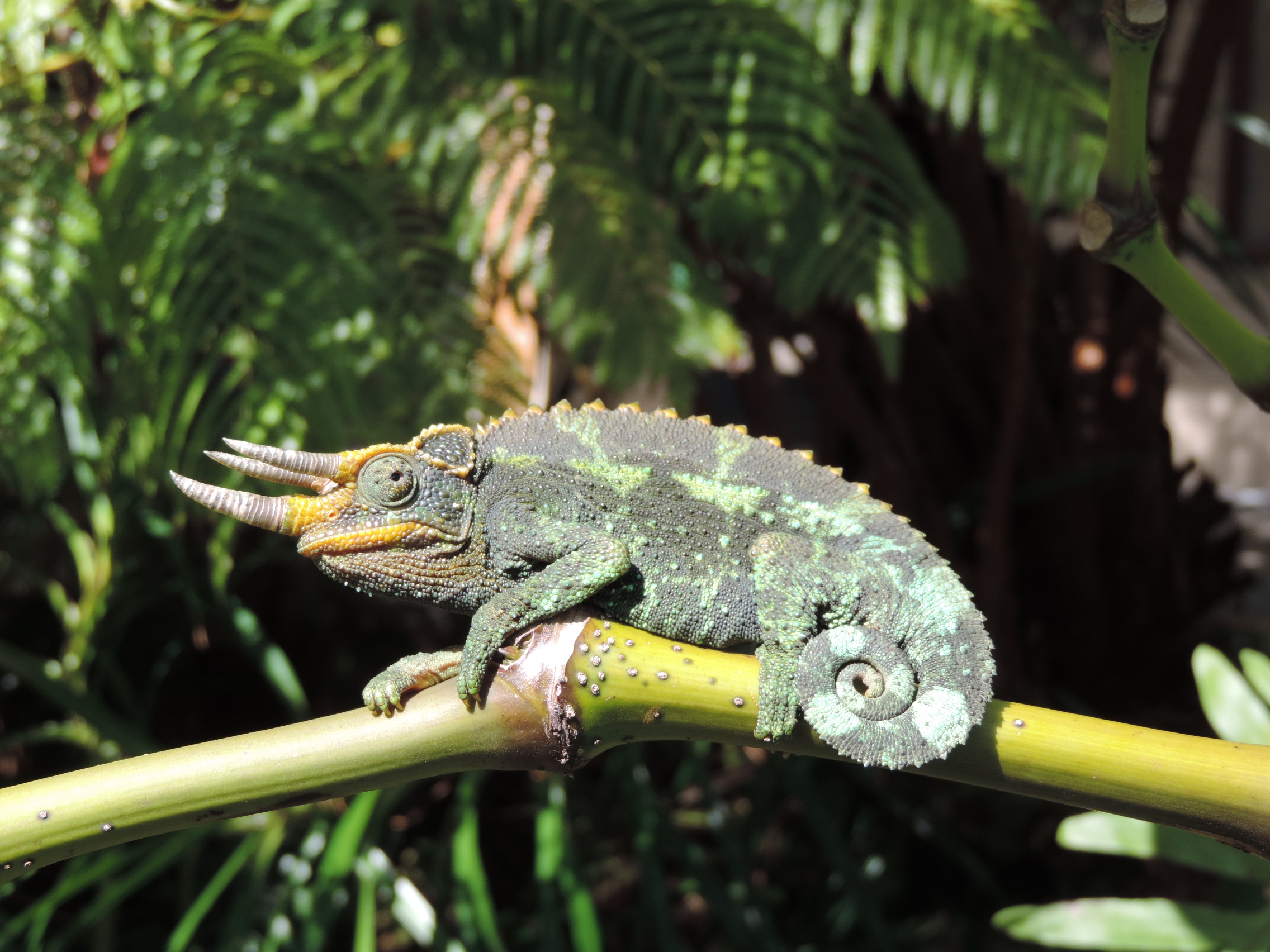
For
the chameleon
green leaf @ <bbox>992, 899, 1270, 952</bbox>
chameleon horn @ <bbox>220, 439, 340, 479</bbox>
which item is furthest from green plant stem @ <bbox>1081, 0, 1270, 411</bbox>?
green leaf @ <bbox>992, 899, 1270, 952</bbox>

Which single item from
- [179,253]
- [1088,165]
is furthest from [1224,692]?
[179,253]

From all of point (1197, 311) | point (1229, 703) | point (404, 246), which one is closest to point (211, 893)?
point (404, 246)

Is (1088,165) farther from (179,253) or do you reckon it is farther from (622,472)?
(179,253)

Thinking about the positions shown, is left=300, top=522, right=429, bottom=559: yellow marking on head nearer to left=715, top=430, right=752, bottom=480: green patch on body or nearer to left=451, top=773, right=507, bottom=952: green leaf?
left=715, top=430, right=752, bottom=480: green patch on body

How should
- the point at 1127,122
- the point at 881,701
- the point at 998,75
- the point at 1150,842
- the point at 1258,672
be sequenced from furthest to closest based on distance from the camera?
the point at 998,75 < the point at 1150,842 < the point at 1258,672 < the point at 881,701 < the point at 1127,122

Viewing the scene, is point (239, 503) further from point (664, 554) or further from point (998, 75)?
point (998, 75)

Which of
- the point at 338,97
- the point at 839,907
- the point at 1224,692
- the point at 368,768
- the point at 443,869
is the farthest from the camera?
the point at 839,907

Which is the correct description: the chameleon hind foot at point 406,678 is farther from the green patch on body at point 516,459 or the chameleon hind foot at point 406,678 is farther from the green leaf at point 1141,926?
the green leaf at point 1141,926
